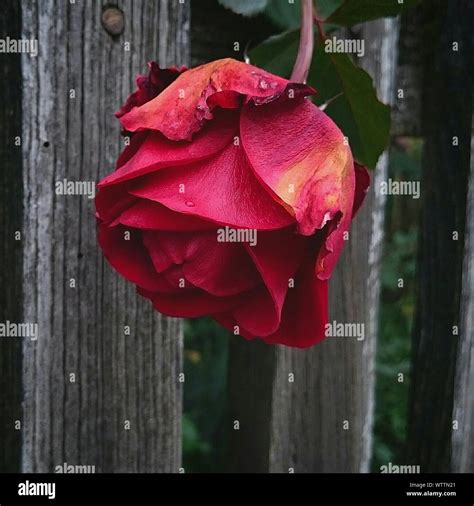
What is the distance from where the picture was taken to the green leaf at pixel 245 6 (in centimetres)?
58

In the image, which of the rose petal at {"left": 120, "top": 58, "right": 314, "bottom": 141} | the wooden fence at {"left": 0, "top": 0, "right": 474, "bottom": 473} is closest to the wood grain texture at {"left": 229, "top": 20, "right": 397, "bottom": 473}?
the wooden fence at {"left": 0, "top": 0, "right": 474, "bottom": 473}

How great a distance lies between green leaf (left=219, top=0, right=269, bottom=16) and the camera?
1.92 feet

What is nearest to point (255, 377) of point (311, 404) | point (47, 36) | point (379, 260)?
point (311, 404)

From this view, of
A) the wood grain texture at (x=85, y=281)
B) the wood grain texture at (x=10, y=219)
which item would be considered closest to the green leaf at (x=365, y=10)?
the wood grain texture at (x=85, y=281)

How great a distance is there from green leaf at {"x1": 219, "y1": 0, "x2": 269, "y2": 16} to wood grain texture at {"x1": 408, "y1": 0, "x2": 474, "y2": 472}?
246 millimetres

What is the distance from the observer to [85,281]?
67 centimetres

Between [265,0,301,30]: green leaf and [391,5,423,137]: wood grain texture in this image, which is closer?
[265,0,301,30]: green leaf

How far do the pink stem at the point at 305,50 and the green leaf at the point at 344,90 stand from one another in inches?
2.9

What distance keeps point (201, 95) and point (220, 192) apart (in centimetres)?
6

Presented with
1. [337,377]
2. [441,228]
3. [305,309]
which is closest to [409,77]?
[441,228]

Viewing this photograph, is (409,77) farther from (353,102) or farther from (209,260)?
(209,260)

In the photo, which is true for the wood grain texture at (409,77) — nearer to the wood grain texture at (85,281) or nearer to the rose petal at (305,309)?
the wood grain texture at (85,281)

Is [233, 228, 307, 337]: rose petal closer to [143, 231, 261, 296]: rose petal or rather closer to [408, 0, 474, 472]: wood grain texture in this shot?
[143, 231, 261, 296]: rose petal

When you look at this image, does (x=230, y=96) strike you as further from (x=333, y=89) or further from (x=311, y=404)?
(x=311, y=404)
